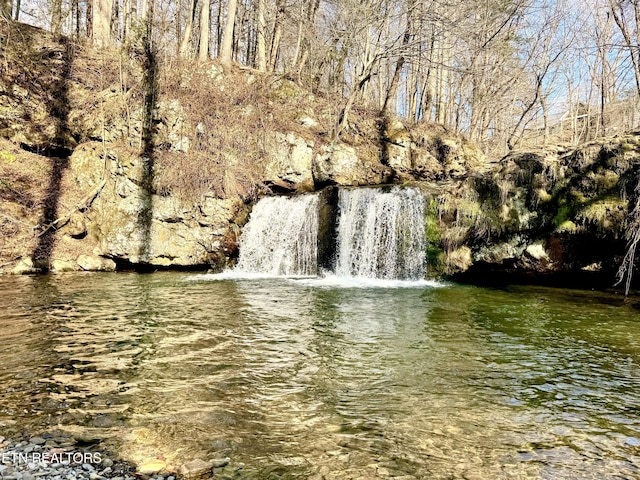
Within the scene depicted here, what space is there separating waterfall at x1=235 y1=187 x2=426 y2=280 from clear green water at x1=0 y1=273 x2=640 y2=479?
3980 mm

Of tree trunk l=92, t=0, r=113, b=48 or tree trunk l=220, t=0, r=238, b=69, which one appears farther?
tree trunk l=220, t=0, r=238, b=69

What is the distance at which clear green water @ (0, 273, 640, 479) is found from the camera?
306cm

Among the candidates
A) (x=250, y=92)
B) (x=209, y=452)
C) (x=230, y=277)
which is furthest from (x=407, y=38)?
(x=209, y=452)

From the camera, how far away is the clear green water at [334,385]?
3.06 m

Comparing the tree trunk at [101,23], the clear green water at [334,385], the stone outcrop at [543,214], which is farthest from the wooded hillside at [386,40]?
the clear green water at [334,385]

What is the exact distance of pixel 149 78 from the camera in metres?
15.1

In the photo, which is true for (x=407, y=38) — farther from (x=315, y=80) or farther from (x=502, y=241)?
(x=502, y=241)

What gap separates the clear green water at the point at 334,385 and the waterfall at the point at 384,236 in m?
3.85

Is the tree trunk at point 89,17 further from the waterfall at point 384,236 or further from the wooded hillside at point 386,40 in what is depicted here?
the waterfall at point 384,236

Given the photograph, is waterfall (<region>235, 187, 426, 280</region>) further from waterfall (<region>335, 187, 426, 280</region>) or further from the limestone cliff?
the limestone cliff

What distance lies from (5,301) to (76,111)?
344 inches

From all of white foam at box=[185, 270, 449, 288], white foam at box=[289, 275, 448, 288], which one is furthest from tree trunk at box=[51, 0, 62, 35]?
white foam at box=[289, 275, 448, 288]

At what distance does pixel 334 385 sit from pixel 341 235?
8.50 metres

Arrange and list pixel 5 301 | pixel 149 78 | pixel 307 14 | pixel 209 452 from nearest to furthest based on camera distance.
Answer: pixel 209 452 < pixel 5 301 < pixel 149 78 < pixel 307 14
